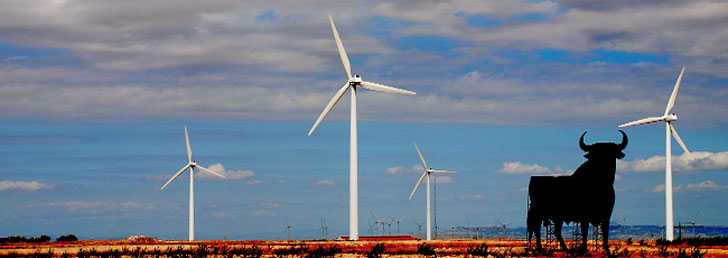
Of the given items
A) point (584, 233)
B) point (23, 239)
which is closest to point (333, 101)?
point (23, 239)

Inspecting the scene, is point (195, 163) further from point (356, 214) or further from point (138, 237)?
point (356, 214)

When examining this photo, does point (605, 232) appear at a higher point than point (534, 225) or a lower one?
lower

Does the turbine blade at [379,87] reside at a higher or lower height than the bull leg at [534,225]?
higher

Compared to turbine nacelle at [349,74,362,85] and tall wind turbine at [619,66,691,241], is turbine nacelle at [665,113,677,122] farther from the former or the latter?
turbine nacelle at [349,74,362,85]

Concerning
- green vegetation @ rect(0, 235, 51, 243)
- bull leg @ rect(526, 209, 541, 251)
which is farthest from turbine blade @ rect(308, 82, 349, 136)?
bull leg @ rect(526, 209, 541, 251)

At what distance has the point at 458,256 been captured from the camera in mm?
32156

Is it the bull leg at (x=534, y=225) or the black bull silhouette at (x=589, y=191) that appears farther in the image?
the bull leg at (x=534, y=225)

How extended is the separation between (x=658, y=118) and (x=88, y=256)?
59.0 meters

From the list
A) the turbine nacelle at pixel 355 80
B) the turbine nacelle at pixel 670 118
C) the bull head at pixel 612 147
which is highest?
the turbine nacelle at pixel 355 80

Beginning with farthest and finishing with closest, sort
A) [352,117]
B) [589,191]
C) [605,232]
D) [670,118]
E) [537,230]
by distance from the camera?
[670,118] → [352,117] → [537,230] → [605,232] → [589,191]

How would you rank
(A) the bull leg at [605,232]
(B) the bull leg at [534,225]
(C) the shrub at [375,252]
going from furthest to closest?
(B) the bull leg at [534,225] → (A) the bull leg at [605,232] → (C) the shrub at [375,252]

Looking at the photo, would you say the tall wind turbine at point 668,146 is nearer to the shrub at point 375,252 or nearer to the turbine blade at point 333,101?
the turbine blade at point 333,101

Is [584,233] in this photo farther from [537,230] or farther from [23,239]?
[23,239]

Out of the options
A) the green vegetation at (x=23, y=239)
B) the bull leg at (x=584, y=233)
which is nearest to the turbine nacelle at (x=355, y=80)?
the green vegetation at (x=23, y=239)
